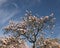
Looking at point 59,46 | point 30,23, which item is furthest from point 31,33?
point 59,46

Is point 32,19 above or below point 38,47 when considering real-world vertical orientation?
above

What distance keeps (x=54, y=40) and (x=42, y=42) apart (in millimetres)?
3173

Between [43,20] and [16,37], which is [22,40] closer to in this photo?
[16,37]

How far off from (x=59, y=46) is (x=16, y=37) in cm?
1102

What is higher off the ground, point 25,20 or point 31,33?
point 25,20

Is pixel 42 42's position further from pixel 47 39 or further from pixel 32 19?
pixel 32 19

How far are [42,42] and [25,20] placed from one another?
7.00 metres

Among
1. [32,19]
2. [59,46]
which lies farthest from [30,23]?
[59,46]

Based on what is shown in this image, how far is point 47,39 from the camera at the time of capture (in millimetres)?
60344

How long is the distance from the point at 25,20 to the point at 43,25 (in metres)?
4.97

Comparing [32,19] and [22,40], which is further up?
[32,19]

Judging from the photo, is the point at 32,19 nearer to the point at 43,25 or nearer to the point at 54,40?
the point at 43,25

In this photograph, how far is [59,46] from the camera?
6231cm

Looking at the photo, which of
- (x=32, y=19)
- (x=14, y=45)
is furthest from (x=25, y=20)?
(x=14, y=45)
